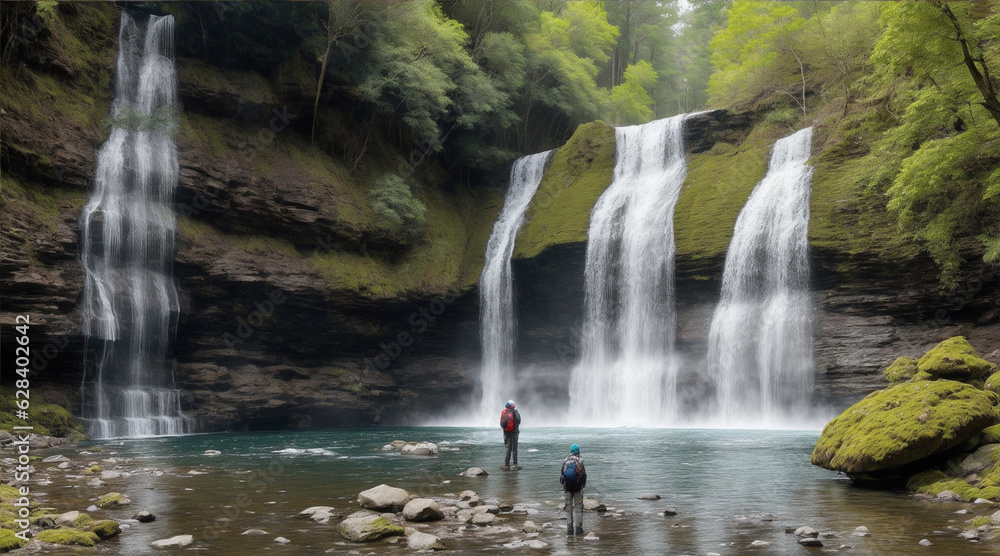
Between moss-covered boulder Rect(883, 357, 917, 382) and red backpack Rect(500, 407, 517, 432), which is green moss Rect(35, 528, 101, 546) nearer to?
red backpack Rect(500, 407, 517, 432)

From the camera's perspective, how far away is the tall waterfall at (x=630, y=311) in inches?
1270

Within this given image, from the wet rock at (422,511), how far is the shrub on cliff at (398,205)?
1023 inches

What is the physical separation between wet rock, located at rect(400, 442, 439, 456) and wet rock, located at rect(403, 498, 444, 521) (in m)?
9.25

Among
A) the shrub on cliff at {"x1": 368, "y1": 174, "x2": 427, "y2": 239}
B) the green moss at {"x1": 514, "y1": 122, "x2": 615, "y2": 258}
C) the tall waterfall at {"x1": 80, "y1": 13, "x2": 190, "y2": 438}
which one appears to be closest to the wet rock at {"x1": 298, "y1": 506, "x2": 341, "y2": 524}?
the tall waterfall at {"x1": 80, "y1": 13, "x2": 190, "y2": 438}

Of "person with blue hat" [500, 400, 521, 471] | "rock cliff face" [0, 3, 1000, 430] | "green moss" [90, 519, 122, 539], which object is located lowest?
"green moss" [90, 519, 122, 539]

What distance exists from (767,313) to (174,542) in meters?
24.3

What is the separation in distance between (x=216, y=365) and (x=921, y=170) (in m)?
26.6

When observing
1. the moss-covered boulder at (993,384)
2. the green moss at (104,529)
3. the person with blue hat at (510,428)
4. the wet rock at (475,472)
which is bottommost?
the wet rock at (475,472)

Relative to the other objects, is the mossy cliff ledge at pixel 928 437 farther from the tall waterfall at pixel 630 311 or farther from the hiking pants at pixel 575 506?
the tall waterfall at pixel 630 311

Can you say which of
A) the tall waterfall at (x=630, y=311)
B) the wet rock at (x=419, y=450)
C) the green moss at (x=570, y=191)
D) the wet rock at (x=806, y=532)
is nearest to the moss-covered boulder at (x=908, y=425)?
the wet rock at (x=806, y=532)

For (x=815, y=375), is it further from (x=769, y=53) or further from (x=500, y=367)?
(x=769, y=53)

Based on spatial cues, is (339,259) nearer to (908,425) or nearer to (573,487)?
(573,487)

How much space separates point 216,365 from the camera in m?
31.7

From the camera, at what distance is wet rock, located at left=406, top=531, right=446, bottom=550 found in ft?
30.3
